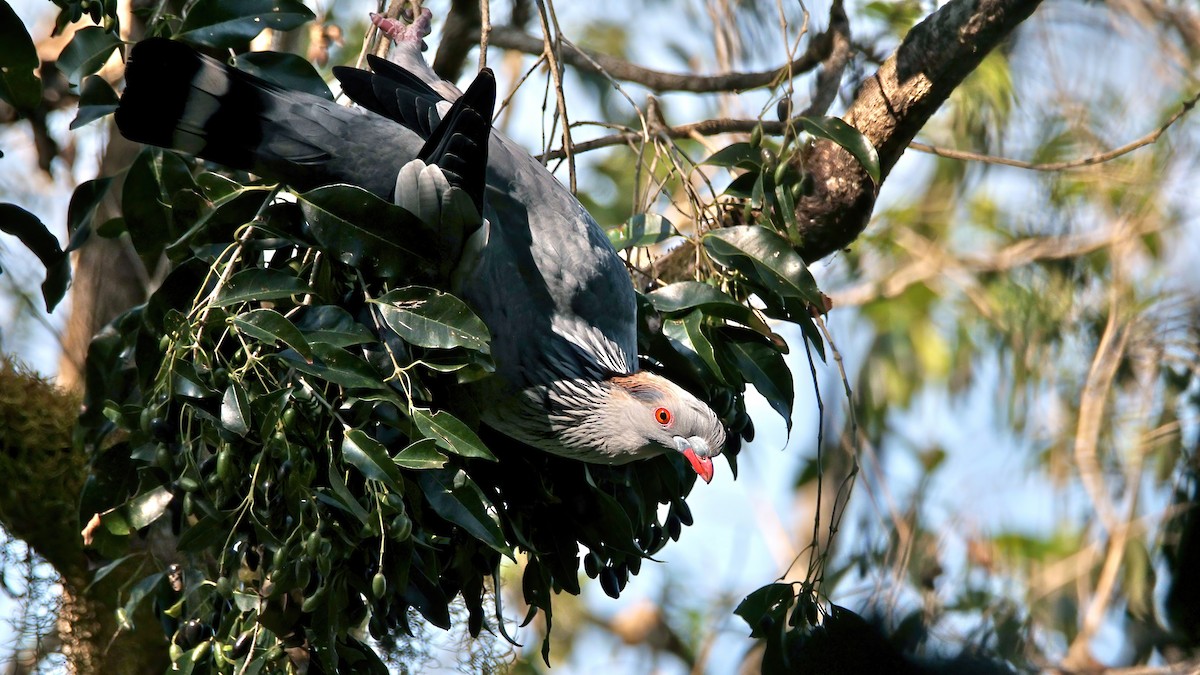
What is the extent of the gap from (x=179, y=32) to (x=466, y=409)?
3.83ft

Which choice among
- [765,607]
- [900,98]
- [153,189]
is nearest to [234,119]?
[153,189]

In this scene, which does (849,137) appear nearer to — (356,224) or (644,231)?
(644,231)

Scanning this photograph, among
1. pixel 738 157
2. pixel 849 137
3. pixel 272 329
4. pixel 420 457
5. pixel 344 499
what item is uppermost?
pixel 849 137

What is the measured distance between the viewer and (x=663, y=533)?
10.2 feet

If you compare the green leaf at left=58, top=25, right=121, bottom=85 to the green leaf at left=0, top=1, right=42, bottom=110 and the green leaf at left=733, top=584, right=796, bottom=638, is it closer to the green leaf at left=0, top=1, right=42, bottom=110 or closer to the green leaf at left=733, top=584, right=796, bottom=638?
the green leaf at left=0, top=1, right=42, bottom=110

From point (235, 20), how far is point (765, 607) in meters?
1.92

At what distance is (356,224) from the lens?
2473mm

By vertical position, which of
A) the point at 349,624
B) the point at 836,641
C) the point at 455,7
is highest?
the point at 455,7

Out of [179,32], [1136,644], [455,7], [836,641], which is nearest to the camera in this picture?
[836,641]

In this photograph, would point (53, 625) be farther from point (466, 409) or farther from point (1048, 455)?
point (1048, 455)

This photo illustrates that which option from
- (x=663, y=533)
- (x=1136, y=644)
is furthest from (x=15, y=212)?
(x=1136, y=644)

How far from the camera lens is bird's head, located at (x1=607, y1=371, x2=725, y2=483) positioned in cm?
286

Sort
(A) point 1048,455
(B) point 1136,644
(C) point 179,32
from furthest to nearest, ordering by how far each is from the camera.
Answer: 1. (A) point 1048,455
2. (B) point 1136,644
3. (C) point 179,32

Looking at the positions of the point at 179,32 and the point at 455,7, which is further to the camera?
the point at 455,7
